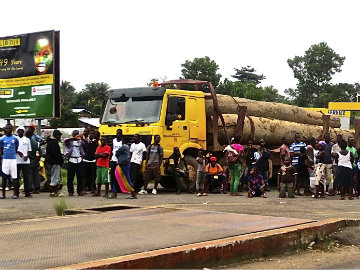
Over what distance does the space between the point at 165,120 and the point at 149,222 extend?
7172 mm

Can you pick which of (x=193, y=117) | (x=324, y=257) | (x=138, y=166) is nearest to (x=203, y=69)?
(x=193, y=117)

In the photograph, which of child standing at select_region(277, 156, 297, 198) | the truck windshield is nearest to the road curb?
child standing at select_region(277, 156, 297, 198)

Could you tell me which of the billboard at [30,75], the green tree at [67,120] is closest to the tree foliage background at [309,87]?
the green tree at [67,120]

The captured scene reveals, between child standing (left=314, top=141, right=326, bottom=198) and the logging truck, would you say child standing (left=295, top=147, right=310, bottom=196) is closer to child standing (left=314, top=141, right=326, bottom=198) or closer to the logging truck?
child standing (left=314, top=141, right=326, bottom=198)

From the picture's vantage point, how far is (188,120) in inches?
612

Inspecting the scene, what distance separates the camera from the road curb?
18.0 ft

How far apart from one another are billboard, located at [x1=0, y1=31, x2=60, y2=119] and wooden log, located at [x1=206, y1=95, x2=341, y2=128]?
6.01 meters

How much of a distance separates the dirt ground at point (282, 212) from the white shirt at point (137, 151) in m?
0.94

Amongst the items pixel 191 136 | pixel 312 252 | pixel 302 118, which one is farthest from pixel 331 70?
pixel 312 252

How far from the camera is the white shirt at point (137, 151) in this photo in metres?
14.3

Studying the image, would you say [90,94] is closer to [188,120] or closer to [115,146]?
[188,120]

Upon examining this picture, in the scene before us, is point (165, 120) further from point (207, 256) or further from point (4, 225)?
point (207, 256)

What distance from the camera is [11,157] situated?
12.9 m

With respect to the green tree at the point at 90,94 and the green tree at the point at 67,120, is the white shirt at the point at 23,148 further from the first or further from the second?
the green tree at the point at 90,94
